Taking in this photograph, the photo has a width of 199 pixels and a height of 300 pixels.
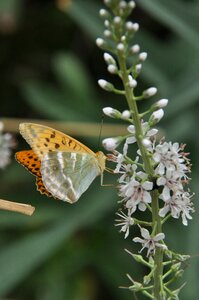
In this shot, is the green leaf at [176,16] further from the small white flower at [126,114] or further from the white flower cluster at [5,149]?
the small white flower at [126,114]

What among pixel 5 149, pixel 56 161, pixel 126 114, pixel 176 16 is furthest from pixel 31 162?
pixel 176 16

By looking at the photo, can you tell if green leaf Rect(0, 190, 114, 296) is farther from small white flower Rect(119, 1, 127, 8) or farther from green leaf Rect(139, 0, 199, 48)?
small white flower Rect(119, 1, 127, 8)

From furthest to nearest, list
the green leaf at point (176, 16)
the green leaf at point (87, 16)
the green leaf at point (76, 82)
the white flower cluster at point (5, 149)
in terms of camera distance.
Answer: the green leaf at point (76, 82) → the green leaf at point (87, 16) → the green leaf at point (176, 16) → the white flower cluster at point (5, 149)

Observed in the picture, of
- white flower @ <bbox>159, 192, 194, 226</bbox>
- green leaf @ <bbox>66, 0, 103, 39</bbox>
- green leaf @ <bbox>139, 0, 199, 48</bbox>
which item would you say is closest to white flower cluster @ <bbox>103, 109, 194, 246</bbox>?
white flower @ <bbox>159, 192, 194, 226</bbox>

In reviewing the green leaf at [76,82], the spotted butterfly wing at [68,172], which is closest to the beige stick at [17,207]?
the spotted butterfly wing at [68,172]

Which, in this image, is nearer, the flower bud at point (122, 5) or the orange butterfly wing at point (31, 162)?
the flower bud at point (122, 5)

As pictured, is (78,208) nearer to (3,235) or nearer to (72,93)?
(3,235)

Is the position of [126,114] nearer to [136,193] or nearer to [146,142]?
[146,142]
